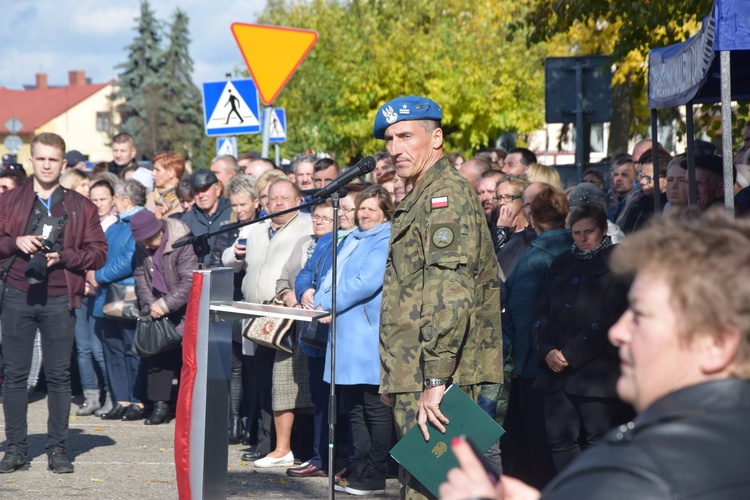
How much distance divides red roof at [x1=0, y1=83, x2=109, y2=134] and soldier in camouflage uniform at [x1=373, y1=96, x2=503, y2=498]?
88.3 metres

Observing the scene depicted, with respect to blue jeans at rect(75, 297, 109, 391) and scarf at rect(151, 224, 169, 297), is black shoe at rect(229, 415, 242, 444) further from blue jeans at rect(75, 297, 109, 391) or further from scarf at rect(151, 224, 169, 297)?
blue jeans at rect(75, 297, 109, 391)

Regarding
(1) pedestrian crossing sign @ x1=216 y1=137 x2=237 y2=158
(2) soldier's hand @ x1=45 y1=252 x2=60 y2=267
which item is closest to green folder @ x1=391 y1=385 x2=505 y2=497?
(2) soldier's hand @ x1=45 y1=252 x2=60 y2=267

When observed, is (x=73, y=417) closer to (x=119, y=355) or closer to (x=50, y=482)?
(x=119, y=355)

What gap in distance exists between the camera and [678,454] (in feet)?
5.50

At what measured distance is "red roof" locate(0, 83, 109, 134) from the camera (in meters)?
89.2

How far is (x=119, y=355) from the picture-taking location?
10.5 meters

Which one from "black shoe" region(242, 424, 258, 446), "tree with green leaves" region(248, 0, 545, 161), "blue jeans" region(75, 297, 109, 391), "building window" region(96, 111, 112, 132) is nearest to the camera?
"black shoe" region(242, 424, 258, 446)

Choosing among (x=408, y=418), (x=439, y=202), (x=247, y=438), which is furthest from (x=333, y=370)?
(x=247, y=438)

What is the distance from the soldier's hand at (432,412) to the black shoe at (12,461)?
434 cm

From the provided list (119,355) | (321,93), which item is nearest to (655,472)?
(119,355)

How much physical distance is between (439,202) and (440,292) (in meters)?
0.42

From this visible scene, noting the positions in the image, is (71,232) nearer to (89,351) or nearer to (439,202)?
(89,351)

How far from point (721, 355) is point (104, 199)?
9559 millimetres

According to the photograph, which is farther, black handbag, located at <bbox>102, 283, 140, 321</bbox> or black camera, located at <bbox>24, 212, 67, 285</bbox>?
black handbag, located at <bbox>102, 283, 140, 321</bbox>
